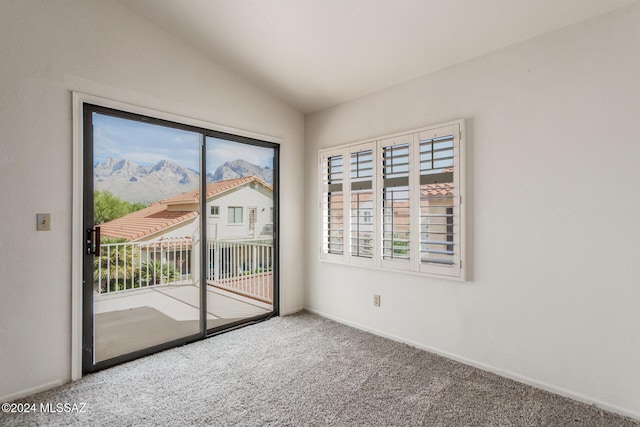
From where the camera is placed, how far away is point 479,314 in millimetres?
2586

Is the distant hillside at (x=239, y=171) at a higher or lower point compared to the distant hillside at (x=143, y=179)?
higher

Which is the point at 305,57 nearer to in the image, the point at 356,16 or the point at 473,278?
the point at 356,16

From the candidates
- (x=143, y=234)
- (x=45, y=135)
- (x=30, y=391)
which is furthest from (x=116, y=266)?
(x=45, y=135)

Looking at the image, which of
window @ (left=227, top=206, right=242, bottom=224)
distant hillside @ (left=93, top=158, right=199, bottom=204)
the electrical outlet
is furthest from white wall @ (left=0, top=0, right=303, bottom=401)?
the electrical outlet

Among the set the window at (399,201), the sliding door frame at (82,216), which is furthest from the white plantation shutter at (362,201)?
the sliding door frame at (82,216)

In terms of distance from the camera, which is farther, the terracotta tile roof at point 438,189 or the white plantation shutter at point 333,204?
the white plantation shutter at point 333,204

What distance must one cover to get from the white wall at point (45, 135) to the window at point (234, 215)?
120cm

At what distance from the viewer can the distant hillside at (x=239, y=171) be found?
11.0 ft

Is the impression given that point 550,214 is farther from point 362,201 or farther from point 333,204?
point 333,204

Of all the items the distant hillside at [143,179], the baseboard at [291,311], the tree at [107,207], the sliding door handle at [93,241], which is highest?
the distant hillside at [143,179]

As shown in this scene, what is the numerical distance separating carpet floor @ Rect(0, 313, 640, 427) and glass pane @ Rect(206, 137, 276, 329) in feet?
2.07

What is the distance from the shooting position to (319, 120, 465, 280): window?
8.82 feet

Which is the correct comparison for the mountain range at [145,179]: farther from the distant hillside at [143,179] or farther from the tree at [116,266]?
the tree at [116,266]

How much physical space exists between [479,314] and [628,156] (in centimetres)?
142
